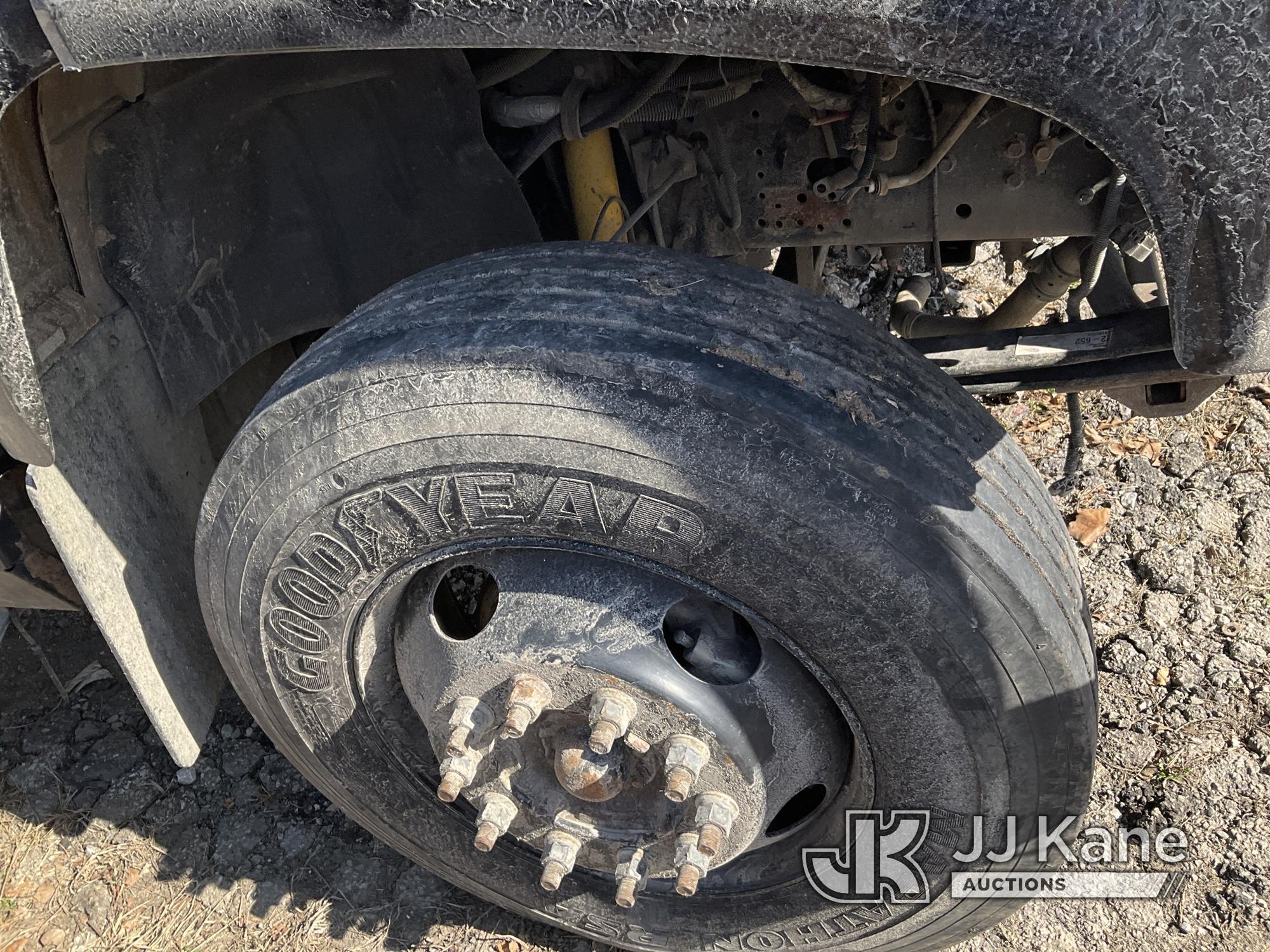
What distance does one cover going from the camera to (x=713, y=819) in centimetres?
167

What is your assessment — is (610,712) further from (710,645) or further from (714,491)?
(714,491)

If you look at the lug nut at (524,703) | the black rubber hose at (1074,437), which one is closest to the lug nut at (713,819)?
the lug nut at (524,703)

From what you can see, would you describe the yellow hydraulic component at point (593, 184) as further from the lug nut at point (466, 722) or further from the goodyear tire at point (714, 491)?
the lug nut at point (466, 722)

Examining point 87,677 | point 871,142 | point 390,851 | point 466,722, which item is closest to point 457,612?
point 466,722

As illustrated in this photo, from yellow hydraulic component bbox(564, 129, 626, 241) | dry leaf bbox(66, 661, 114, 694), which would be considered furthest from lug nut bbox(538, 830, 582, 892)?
dry leaf bbox(66, 661, 114, 694)

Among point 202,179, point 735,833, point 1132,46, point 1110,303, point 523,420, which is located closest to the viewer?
point 1132,46

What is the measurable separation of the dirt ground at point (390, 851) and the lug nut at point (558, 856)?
60 centimetres

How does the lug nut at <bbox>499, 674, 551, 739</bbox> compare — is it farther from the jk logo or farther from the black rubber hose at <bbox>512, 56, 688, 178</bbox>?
the black rubber hose at <bbox>512, 56, 688, 178</bbox>

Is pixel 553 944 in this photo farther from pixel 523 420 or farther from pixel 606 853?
pixel 523 420

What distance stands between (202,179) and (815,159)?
117 centimetres

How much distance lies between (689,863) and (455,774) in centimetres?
41

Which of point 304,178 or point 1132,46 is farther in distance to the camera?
point 304,178

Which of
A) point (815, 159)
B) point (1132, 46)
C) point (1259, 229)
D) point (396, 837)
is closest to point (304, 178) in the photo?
point (815, 159)

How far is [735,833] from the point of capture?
1.73 metres
